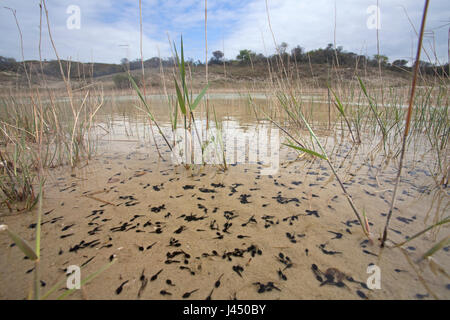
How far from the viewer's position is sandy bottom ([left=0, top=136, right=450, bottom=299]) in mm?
929

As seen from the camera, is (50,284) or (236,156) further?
(236,156)

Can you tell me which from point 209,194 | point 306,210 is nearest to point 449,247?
point 306,210

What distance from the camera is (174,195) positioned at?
1735 millimetres

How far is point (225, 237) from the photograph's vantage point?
4.09ft

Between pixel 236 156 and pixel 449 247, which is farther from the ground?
pixel 236 156

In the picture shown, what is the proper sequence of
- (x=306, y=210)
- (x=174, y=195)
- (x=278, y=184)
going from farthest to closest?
(x=278, y=184), (x=174, y=195), (x=306, y=210)

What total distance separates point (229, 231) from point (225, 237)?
2.5 inches

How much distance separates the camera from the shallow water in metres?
0.94

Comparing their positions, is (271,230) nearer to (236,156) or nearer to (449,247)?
(449,247)

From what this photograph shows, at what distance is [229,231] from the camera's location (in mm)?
1299

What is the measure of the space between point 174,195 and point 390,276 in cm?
147

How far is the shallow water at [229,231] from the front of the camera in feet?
3.07
